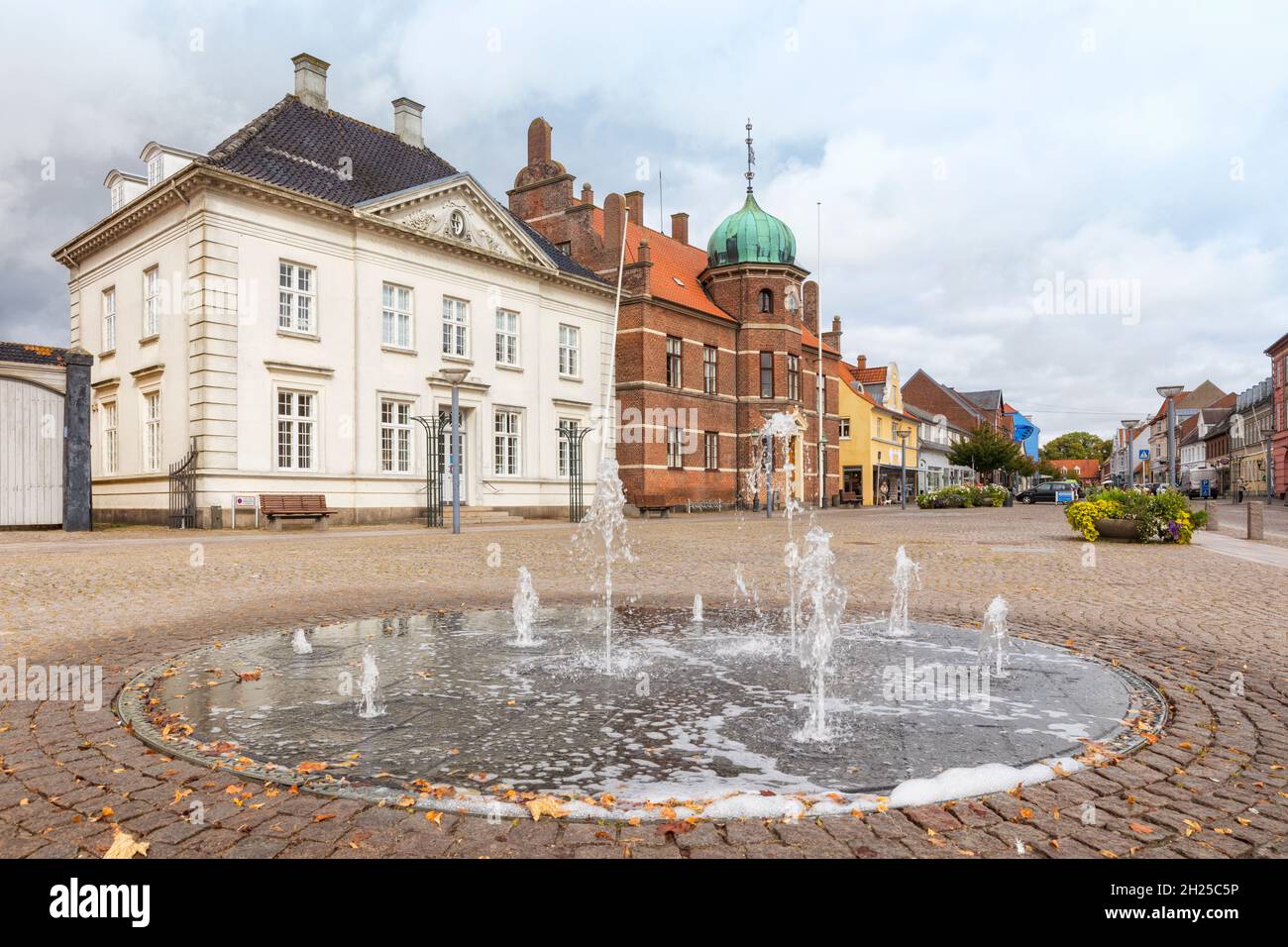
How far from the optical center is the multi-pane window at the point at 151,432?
25266 millimetres

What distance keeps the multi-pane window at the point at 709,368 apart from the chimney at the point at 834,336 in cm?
1241

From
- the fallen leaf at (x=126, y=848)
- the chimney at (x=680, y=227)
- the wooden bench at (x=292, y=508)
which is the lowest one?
the fallen leaf at (x=126, y=848)

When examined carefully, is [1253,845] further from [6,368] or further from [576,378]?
[576,378]

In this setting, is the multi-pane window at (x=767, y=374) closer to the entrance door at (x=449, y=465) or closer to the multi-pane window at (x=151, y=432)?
the entrance door at (x=449, y=465)

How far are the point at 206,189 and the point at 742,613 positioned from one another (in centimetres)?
2099

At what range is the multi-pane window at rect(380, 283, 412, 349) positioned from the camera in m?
27.4

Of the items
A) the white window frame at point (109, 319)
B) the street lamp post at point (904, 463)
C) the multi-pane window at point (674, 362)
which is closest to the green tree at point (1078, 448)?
the street lamp post at point (904, 463)

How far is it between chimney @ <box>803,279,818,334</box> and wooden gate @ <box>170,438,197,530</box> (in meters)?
34.4

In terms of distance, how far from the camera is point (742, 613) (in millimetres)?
8531

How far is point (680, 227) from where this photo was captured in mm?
50844

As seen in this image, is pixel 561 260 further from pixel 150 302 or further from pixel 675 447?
pixel 150 302

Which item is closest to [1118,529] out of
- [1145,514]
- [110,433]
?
[1145,514]

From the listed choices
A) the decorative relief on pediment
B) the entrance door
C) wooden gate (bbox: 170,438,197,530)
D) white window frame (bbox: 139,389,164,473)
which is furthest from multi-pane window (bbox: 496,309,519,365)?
wooden gate (bbox: 170,438,197,530)

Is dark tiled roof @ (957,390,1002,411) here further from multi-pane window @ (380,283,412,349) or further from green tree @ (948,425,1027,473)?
multi-pane window @ (380,283,412,349)
